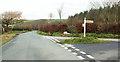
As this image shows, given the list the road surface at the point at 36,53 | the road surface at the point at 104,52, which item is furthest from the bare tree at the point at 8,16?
the road surface at the point at 104,52

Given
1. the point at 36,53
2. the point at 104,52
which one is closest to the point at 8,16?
the point at 36,53

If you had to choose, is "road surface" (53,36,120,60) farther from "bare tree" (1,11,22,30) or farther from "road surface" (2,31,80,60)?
"bare tree" (1,11,22,30)

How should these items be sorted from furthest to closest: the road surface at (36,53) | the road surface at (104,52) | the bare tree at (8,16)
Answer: the bare tree at (8,16) < the road surface at (36,53) < the road surface at (104,52)

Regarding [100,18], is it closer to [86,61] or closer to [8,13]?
[86,61]

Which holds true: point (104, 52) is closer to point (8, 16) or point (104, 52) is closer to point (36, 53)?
point (36, 53)

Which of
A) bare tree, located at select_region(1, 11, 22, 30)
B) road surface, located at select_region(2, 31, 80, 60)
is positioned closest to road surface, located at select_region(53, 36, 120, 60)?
road surface, located at select_region(2, 31, 80, 60)

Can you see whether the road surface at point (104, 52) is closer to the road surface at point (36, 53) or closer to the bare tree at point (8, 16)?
the road surface at point (36, 53)

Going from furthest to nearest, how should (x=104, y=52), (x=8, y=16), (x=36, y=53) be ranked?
(x=8, y=16), (x=36, y=53), (x=104, y=52)

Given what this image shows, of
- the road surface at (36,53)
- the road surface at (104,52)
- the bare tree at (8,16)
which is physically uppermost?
the bare tree at (8,16)

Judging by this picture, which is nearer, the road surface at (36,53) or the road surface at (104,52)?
the road surface at (104,52)

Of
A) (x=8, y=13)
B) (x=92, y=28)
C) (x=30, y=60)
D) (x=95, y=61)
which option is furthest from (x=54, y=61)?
(x=8, y=13)

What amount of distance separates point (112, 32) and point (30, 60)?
13.5 meters

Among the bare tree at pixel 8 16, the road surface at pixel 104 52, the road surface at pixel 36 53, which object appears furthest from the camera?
the bare tree at pixel 8 16

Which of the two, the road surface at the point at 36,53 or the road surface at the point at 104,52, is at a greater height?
the road surface at the point at 104,52
